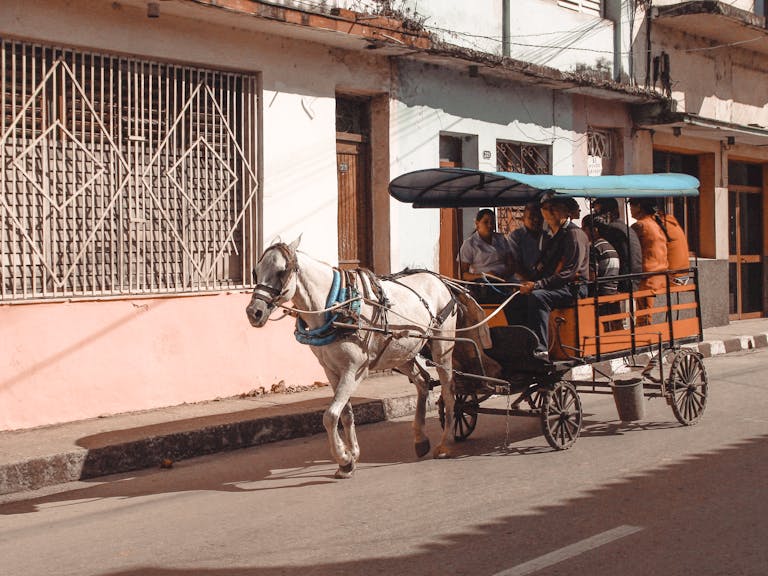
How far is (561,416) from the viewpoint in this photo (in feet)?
25.5

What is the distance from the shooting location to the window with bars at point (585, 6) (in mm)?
15352

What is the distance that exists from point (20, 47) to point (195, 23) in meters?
1.86

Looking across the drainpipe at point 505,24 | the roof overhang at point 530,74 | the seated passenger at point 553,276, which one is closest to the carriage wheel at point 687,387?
the seated passenger at point 553,276

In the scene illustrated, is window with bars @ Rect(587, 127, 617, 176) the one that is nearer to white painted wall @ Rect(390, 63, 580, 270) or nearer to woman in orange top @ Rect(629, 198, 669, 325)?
white painted wall @ Rect(390, 63, 580, 270)

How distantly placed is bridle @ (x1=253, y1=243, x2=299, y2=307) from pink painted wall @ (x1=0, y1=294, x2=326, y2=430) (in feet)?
10.3

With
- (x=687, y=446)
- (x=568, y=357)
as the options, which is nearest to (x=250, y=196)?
(x=568, y=357)

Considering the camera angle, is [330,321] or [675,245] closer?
[330,321]

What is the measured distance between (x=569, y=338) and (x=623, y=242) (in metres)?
1.54

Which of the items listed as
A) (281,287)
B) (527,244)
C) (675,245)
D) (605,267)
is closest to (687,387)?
(605,267)

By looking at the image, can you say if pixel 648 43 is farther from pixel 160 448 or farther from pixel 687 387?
pixel 160 448

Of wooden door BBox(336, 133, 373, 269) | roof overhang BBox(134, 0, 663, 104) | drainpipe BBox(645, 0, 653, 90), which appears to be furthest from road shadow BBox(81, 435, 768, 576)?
drainpipe BBox(645, 0, 653, 90)

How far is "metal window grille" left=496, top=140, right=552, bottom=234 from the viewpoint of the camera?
14281 mm

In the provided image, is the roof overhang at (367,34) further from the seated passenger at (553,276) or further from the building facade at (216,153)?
the seated passenger at (553,276)

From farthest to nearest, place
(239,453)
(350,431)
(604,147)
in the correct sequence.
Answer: (604,147), (239,453), (350,431)
